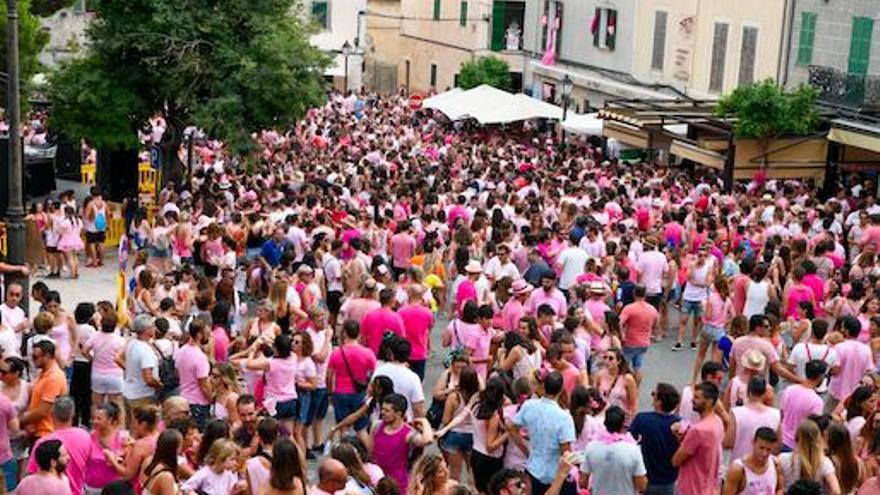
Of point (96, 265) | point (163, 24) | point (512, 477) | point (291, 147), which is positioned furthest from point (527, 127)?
point (512, 477)

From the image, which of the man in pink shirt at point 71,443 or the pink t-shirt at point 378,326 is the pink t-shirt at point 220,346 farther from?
the man in pink shirt at point 71,443

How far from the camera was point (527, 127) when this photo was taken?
40312mm

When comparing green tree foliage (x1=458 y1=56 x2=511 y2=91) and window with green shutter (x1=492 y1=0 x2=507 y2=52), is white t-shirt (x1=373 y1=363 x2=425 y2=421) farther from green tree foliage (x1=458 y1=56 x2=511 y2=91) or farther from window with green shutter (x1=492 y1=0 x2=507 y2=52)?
window with green shutter (x1=492 y1=0 x2=507 y2=52)

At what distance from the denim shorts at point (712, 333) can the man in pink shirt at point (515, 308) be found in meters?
2.38

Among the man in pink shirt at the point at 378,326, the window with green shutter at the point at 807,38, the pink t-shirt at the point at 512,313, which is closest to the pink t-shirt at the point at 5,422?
the man in pink shirt at the point at 378,326

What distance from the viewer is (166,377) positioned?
12227mm

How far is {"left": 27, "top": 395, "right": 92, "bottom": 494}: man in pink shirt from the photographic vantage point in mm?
9523

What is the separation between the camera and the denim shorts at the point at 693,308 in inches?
688

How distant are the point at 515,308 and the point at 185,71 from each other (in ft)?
39.1

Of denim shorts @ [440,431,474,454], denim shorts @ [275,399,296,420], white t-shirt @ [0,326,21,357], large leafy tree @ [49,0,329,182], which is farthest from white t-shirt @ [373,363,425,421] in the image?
large leafy tree @ [49,0,329,182]

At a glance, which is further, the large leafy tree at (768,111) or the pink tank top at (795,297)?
the large leafy tree at (768,111)

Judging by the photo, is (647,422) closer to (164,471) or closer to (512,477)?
(512,477)

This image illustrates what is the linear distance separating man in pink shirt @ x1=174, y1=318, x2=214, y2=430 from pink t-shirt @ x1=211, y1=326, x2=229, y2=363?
62 centimetres

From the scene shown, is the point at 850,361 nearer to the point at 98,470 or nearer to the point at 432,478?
the point at 432,478
